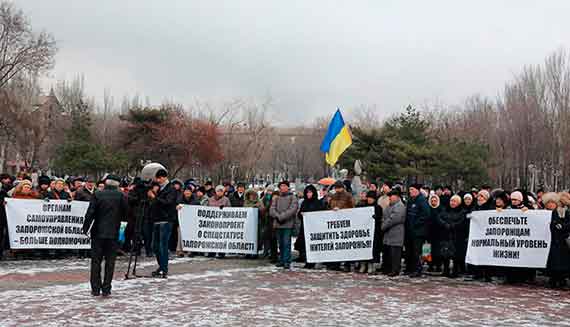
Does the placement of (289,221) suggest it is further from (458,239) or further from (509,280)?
(509,280)

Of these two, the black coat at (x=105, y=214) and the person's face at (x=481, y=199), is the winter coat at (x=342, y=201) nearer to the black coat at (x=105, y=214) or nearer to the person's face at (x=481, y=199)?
the person's face at (x=481, y=199)

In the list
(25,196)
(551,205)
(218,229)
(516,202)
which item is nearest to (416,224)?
(516,202)

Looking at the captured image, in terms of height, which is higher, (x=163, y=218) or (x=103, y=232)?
(x=163, y=218)

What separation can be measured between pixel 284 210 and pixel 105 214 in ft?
16.0

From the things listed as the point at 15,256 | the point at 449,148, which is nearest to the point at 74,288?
the point at 15,256

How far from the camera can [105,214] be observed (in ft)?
31.4

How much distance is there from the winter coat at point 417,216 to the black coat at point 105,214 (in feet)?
19.9

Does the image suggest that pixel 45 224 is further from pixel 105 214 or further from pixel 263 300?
pixel 263 300

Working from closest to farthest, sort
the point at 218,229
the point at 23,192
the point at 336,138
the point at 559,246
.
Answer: the point at 559,246 < the point at 23,192 < the point at 218,229 < the point at 336,138

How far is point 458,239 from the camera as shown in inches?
494

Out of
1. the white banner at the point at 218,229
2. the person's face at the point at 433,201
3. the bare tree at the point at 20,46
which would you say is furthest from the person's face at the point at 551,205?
the bare tree at the point at 20,46

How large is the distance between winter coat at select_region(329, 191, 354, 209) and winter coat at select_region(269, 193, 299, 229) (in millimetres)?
874

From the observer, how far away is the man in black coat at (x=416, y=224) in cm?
1252

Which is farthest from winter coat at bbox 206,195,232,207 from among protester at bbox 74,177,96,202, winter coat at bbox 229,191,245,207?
protester at bbox 74,177,96,202
